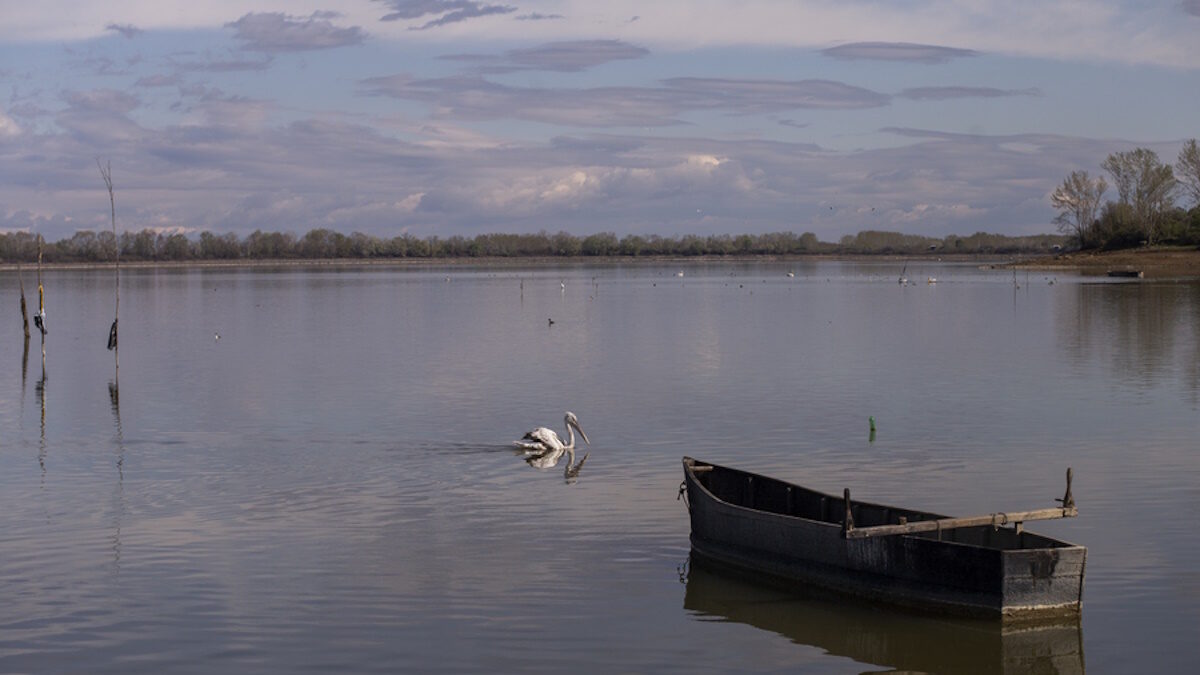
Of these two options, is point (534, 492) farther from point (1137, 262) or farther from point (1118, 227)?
point (1118, 227)

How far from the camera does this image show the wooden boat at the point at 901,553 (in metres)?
11.5

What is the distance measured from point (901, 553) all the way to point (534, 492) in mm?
7055

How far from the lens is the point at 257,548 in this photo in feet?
48.7

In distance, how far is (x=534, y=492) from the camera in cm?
1798

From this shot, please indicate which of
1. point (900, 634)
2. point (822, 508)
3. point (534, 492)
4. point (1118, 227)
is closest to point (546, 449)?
Answer: point (534, 492)

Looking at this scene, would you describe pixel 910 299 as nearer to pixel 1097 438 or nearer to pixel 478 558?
pixel 1097 438

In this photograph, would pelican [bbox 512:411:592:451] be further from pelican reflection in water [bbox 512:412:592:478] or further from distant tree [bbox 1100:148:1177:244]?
distant tree [bbox 1100:148:1177:244]

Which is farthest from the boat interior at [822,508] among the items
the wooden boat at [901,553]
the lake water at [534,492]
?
the lake water at [534,492]

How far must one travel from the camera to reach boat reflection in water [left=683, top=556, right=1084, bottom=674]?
36.8 feet

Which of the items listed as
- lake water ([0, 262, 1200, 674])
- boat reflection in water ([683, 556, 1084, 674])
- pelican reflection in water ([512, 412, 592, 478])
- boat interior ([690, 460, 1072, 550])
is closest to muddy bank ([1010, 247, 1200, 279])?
lake water ([0, 262, 1200, 674])

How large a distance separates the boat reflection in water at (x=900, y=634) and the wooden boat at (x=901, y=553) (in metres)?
0.14

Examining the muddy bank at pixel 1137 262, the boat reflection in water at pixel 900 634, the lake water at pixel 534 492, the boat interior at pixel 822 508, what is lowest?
the boat reflection in water at pixel 900 634

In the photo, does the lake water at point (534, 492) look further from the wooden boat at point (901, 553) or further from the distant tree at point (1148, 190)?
the distant tree at point (1148, 190)

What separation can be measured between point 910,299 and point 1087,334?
2844 centimetres
